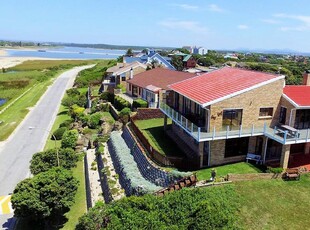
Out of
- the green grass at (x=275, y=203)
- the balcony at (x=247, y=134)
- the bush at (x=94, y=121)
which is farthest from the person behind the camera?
the bush at (x=94, y=121)

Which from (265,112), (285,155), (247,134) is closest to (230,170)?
(247,134)

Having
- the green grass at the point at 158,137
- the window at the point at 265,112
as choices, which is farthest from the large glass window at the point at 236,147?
the green grass at the point at 158,137

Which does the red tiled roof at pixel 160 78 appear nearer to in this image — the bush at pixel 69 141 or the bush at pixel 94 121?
the bush at pixel 94 121

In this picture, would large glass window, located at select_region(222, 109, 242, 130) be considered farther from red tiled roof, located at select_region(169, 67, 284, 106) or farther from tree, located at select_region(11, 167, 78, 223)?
tree, located at select_region(11, 167, 78, 223)

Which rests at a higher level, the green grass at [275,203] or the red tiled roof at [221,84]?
the red tiled roof at [221,84]

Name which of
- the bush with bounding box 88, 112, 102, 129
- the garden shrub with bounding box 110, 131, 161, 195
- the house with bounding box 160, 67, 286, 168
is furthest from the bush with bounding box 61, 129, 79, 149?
the house with bounding box 160, 67, 286, 168

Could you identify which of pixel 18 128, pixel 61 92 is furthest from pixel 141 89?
pixel 61 92

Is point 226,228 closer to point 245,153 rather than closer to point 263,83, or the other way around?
point 245,153
